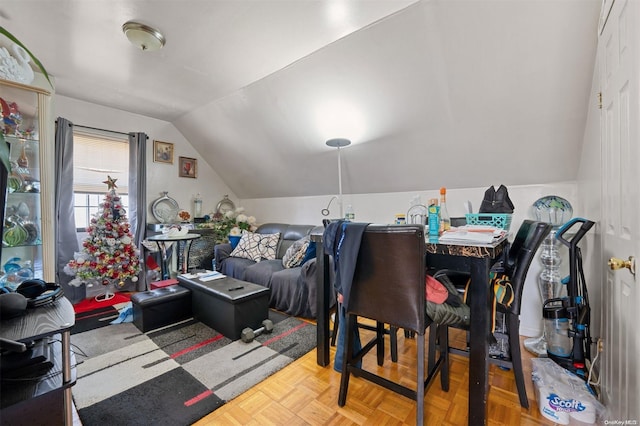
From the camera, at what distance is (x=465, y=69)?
1.96 meters

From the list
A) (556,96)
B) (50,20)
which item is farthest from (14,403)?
(556,96)

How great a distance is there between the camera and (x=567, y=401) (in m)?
1.36

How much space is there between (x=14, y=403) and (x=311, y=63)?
2662 mm

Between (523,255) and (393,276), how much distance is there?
2.57 feet

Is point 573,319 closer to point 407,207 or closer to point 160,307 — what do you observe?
point 407,207

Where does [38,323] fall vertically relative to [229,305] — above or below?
above

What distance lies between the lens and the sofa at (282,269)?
2709mm

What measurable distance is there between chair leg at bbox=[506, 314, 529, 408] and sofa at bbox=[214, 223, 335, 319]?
1.40m

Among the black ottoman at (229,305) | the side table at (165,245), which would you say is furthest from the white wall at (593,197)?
the side table at (165,245)

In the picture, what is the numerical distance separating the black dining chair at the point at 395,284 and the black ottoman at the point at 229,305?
1.21m

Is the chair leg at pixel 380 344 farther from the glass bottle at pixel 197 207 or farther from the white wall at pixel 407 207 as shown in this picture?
the glass bottle at pixel 197 207

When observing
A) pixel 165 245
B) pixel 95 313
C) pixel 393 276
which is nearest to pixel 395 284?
pixel 393 276

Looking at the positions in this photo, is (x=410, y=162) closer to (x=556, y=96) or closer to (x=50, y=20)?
(x=556, y=96)

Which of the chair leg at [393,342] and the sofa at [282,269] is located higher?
the sofa at [282,269]
